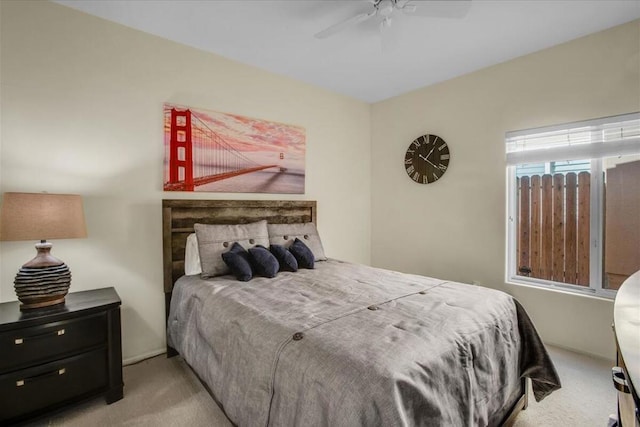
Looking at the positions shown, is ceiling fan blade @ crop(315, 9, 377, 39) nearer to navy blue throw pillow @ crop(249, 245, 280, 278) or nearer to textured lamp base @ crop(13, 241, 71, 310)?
navy blue throw pillow @ crop(249, 245, 280, 278)

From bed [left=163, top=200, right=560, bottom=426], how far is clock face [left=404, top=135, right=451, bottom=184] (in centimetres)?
180

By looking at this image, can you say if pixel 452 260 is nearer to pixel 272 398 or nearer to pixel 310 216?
pixel 310 216

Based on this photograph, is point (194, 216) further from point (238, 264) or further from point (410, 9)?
point (410, 9)

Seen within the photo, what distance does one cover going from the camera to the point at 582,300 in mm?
2732

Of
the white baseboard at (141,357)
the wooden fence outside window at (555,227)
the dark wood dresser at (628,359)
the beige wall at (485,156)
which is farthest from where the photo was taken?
the wooden fence outside window at (555,227)

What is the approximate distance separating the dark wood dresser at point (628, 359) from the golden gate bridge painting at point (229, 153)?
2895mm

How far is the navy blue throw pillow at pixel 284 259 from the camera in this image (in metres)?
2.75

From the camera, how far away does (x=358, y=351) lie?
1245 mm

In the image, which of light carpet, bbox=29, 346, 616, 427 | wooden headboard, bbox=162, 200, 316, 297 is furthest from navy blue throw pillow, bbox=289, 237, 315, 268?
light carpet, bbox=29, 346, 616, 427

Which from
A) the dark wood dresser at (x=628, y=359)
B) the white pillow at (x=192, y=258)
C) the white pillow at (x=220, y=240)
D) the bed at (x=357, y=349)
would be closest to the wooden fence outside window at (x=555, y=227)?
the bed at (x=357, y=349)

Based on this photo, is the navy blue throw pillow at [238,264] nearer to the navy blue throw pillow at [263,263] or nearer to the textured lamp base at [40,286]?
the navy blue throw pillow at [263,263]

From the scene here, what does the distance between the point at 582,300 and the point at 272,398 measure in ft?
9.52

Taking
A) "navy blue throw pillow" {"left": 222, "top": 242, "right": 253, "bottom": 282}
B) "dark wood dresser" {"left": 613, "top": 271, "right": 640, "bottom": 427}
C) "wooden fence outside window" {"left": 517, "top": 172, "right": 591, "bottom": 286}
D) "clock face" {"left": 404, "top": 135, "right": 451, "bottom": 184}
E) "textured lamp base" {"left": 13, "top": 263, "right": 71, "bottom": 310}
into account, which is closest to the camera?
"dark wood dresser" {"left": 613, "top": 271, "right": 640, "bottom": 427}

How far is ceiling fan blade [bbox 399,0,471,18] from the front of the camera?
1.87m
